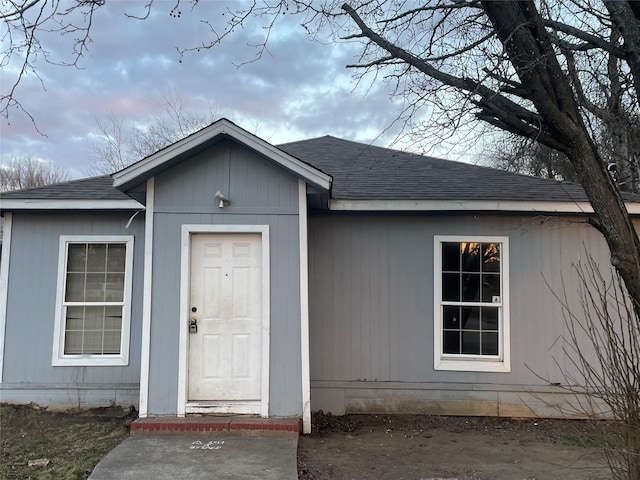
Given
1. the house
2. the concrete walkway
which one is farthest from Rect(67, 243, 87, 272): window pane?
the concrete walkway

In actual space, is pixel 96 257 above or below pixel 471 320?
above

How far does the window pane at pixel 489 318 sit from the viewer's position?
6398 mm

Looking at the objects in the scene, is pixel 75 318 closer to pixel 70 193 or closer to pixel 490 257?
pixel 70 193

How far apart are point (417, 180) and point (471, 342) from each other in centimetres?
257

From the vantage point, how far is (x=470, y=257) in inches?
256

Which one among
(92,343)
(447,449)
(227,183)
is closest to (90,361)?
(92,343)

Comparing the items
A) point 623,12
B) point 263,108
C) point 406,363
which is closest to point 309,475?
point 406,363

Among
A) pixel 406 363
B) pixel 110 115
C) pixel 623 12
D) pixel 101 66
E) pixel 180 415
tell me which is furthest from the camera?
pixel 110 115

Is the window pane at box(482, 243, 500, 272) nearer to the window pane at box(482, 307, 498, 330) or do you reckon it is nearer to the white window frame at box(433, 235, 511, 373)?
the white window frame at box(433, 235, 511, 373)

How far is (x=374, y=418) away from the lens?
20.1 feet

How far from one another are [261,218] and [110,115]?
A: 2383 cm

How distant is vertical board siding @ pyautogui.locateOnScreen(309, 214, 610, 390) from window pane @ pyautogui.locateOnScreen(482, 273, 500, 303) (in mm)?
199

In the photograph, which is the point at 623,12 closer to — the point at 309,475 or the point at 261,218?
the point at 261,218

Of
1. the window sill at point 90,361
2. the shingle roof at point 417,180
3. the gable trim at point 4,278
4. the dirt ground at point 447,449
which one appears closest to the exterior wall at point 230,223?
the dirt ground at point 447,449
